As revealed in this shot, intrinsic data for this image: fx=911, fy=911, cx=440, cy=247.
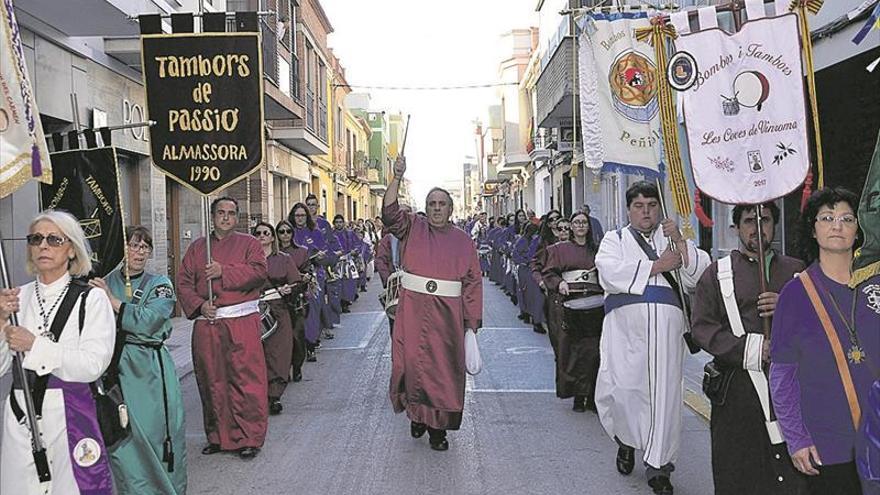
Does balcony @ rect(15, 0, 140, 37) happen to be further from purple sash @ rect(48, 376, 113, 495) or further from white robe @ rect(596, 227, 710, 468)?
purple sash @ rect(48, 376, 113, 495)

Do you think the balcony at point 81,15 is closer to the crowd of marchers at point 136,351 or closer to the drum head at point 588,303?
the crowd of marchers at point 136,351

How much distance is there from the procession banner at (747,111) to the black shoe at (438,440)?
3050mm


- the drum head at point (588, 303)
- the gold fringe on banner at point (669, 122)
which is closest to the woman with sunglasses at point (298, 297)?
the drum head at point (588, 303)

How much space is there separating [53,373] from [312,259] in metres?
7.76

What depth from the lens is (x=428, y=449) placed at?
6.74 metres

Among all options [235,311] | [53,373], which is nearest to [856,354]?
[53,373]

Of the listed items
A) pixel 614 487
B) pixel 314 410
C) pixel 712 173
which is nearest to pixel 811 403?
pixel 712 173

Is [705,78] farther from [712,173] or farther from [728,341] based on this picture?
Result: [728,341]

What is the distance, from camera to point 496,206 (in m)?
64.4

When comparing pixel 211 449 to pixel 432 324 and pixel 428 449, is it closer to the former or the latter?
pixel 428 449

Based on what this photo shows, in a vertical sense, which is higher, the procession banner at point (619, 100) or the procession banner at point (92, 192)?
the procession banner at point (619, 100)

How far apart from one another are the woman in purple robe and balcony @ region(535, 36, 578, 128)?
12.2 m

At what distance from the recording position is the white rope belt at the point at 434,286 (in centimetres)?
687

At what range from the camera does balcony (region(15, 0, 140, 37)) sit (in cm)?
953
